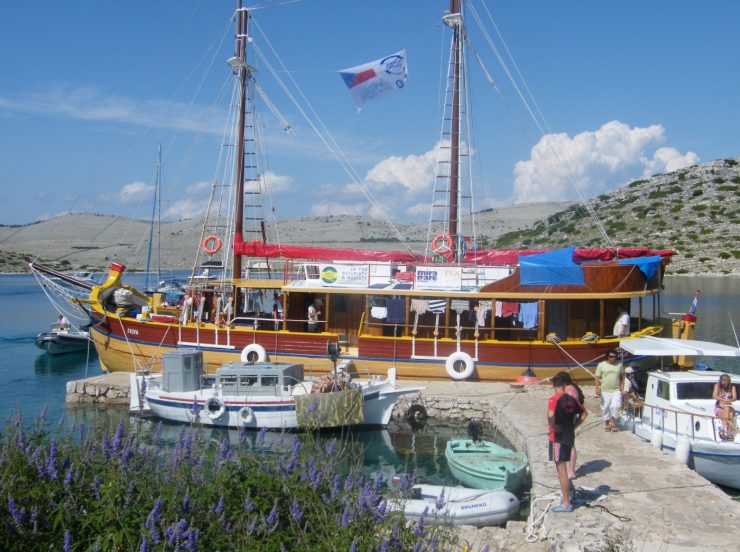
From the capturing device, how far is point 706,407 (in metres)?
13.7

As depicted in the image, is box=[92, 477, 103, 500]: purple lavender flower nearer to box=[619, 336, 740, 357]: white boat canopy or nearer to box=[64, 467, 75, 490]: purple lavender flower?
box=[64, 467, 75, 490]: purple lavender flower

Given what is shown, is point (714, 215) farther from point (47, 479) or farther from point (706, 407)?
point (47, 479)

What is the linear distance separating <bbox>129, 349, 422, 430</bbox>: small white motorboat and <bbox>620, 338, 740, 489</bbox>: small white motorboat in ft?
20.5

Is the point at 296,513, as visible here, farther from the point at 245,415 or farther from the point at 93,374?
the point at 93,374

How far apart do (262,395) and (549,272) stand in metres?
9.26

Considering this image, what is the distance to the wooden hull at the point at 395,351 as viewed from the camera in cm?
2059

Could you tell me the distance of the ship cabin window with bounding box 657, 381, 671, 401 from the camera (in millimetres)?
14078

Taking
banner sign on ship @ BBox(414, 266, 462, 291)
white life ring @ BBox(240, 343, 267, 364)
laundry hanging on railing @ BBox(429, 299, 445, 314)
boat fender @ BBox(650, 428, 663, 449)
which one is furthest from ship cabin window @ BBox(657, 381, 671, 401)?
white life ring @ BBox(240, 343, 267, 364)

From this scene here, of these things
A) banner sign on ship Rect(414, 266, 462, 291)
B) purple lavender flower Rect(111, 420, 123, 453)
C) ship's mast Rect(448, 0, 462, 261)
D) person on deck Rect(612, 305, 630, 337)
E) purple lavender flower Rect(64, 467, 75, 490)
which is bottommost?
purple lavender flower Rect(64, 467, 75, 490)

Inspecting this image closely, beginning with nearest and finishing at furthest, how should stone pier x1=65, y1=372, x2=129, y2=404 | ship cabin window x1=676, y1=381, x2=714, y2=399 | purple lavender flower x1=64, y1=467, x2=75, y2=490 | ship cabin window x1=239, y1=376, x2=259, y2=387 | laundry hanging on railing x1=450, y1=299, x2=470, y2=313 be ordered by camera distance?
purple lavender flower x1=64, y1=467, x2=75, y2=490 < ship cabin window x1=676, y1=381, x2=714, y2=399 < ship cabin window x1=239, y1=376, x2=259, y2=387 < laundry hanging on railing x1=450, y1=299, x2=470, y2=313 < stone pier x1=65, y1=372, x2=129, y2=404

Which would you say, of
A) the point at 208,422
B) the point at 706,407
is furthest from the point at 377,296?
the point at 706,407

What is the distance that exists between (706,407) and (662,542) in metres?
6.59

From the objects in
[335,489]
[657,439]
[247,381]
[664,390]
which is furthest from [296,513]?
[247,381]

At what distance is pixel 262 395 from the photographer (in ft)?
58.9
